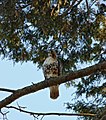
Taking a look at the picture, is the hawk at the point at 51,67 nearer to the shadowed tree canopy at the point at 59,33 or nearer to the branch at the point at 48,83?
the shadowed tree canopy at the point at 59,33

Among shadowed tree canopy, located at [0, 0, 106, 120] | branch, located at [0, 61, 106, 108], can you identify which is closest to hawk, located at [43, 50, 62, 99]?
shadowed tree canopy, located at [0, 0, 106, 120]

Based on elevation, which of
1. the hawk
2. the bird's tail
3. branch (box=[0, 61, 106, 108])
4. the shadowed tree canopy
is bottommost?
branch (box=[0, 61, 106, 108])

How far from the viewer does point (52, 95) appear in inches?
216

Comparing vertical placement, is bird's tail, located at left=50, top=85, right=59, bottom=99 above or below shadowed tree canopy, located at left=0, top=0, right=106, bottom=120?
below

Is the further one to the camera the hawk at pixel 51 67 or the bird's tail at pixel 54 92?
the hawk at pixel 51 67

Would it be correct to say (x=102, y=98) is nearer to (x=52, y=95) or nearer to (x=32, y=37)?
(x=32, y=37)

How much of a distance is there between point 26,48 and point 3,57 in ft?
1.22

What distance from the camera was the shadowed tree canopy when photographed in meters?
6.46

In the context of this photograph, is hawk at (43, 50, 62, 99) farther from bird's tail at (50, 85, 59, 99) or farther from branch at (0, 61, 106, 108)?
branch at (0, 61, 106, 108)

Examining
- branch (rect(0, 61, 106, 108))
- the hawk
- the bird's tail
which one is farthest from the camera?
the hawk

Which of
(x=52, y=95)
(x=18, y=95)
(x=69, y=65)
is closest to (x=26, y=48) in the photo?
(x=69, y=65)

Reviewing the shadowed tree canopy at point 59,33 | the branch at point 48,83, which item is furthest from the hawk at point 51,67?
the branch at point 48,83

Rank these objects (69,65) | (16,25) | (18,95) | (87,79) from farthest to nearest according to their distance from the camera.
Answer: (87,79)
(69,65)
(16,25)
(18,95)

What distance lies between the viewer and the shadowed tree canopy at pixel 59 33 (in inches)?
254
